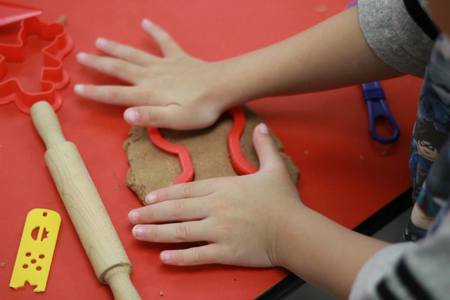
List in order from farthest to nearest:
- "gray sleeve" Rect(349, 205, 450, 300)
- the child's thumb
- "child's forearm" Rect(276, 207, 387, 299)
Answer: the child's thumb < "child's forearm" Rect(276, 207, 387, 299) < "gray sleeve" Rect(349, 205, 450, 300)

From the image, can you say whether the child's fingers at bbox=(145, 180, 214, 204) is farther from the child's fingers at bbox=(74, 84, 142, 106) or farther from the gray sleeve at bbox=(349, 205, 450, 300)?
the gray sleeve at bbox=(349, 205, 450, 300)

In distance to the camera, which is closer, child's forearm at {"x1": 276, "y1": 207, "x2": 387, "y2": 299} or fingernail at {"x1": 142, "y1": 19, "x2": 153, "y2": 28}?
child's forearm at {"x1": 276, "y1": 207, "x2": 387, "y2": 299}

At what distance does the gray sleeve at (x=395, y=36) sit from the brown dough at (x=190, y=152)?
16 cm

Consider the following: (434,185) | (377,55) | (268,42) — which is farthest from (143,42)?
(434,185)

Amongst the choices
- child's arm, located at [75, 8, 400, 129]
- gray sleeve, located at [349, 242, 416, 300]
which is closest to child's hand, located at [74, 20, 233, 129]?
child's arm, located at [75, 8, 400, 129]

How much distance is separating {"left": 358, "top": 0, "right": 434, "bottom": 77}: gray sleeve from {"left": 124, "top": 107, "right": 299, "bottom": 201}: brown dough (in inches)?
6.2

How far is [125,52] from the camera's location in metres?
0.73

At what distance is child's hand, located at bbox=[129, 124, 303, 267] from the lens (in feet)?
1.86

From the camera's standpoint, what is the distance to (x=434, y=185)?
1.38ft

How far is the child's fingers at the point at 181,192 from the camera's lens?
0.60 meters

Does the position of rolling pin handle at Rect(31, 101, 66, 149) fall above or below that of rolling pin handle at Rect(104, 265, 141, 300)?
above

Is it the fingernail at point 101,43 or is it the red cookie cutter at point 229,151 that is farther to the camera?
the fingernail at point 101,43

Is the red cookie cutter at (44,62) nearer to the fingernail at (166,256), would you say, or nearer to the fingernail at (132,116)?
the fingernail at (132,116)

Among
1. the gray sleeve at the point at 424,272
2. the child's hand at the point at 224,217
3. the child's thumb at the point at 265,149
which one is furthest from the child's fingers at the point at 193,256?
the gray sleeve at the point at 424,272
